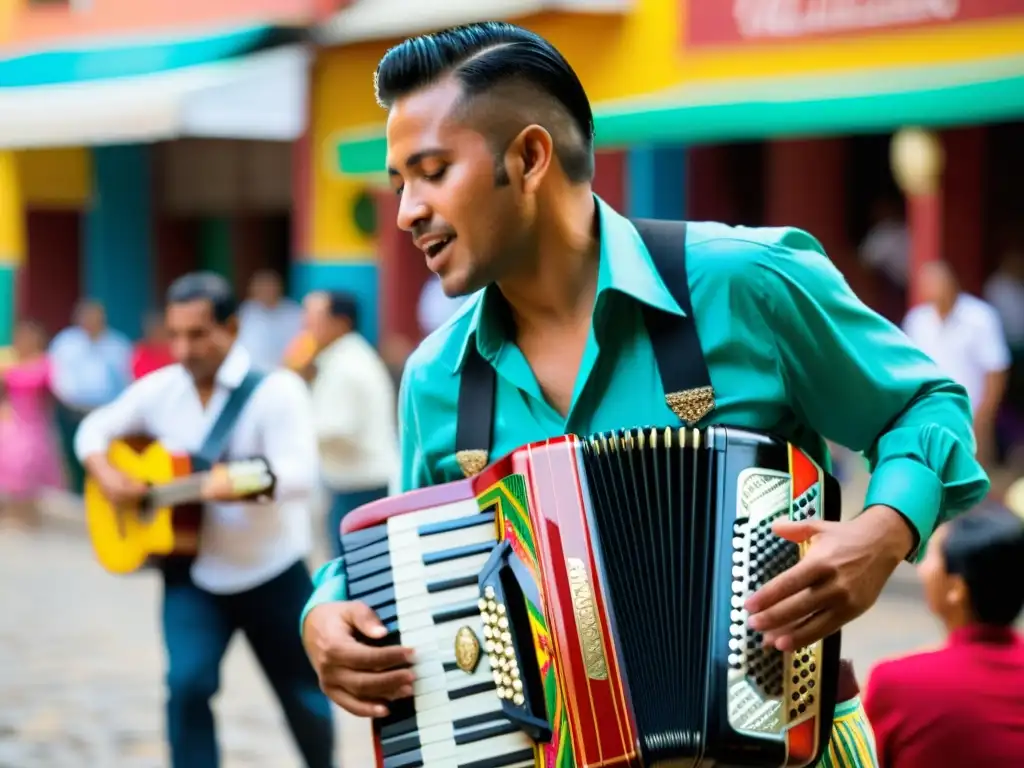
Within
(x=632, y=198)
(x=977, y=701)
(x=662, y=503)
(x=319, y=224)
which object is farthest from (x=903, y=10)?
(x=662, y=503)

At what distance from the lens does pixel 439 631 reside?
8.82ft

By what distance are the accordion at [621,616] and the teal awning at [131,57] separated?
52.0 feet

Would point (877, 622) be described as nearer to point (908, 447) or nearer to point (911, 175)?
point (911, 175)

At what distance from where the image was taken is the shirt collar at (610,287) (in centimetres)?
268

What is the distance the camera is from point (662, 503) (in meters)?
2.50

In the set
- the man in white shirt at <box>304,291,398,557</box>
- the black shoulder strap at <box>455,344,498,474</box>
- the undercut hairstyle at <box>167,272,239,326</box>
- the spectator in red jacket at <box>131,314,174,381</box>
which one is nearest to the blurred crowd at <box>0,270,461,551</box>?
the spectator in red jacket at <box>131,314,174,381</box>

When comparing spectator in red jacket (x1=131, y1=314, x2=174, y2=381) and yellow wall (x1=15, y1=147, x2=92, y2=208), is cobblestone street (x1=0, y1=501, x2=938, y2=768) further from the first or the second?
yellow wall (x1=15, y1=147, x2=92, y2=208)

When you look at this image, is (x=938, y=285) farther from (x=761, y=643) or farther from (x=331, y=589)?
(x=761, y=643)

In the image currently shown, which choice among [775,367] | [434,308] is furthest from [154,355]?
[775,367]

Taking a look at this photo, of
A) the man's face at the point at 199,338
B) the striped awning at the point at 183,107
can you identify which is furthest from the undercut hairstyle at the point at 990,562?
the striped awning at the point at 183,107

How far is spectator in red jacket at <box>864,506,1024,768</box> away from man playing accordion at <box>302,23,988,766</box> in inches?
28.9

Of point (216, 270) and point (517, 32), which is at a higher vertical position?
point (216, 270)

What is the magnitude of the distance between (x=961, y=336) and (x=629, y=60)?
4.97 metres

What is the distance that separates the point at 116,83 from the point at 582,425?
18.0m
